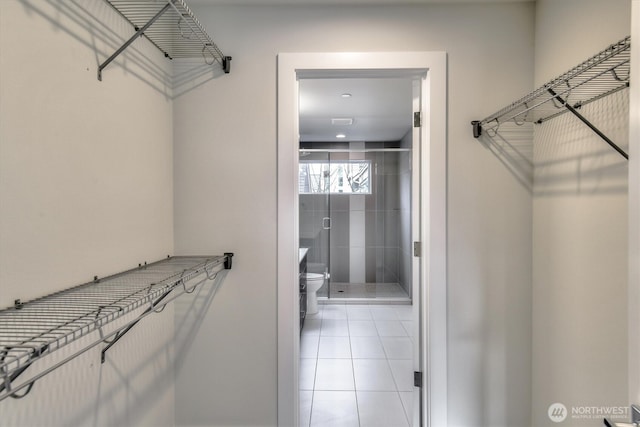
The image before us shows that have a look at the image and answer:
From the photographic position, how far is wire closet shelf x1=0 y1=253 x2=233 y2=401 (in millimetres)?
620

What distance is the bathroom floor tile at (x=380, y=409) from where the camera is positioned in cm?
194

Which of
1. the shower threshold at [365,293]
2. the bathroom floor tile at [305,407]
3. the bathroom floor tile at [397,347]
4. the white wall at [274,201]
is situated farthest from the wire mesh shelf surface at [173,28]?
the shower threshold at [365,293]

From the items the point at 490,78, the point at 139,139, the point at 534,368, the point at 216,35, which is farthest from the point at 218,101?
the point at 534,368

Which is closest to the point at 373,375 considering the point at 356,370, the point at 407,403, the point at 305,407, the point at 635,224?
the point at 356,370

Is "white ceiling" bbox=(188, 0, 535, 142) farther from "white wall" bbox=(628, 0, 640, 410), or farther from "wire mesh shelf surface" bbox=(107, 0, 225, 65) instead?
"white wall" bbox=(628, 0, 640, 410)

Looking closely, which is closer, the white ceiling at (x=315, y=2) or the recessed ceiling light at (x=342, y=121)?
the white ceiling at (x=315, y=2)

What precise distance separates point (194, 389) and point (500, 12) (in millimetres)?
2551

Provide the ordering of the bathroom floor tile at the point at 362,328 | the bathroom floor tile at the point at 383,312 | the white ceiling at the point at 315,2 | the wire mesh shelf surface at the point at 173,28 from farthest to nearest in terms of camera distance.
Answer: the bathroom floor tile at the point at 383,312 → the bathroom floor tile at the point at 362,328 → the white ceiling at the point at 315,2 → the wire mesh shelf surface at the point at 173,28

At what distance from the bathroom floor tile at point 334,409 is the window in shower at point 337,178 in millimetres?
2908

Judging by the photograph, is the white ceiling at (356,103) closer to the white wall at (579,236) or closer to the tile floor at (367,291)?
the white wall at (579,236)

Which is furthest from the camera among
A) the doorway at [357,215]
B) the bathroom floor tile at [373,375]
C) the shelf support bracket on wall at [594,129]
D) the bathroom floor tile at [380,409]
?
the doorway at [357,215]

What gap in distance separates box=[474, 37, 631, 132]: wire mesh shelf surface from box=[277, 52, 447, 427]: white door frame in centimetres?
31

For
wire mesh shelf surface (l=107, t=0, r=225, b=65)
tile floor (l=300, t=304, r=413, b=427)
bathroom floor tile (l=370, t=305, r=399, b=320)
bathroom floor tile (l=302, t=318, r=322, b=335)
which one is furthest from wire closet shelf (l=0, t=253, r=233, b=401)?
bathroom floor tile (l=370, t=305, r=399, b=320)

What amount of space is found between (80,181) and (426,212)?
1519 millimetres
